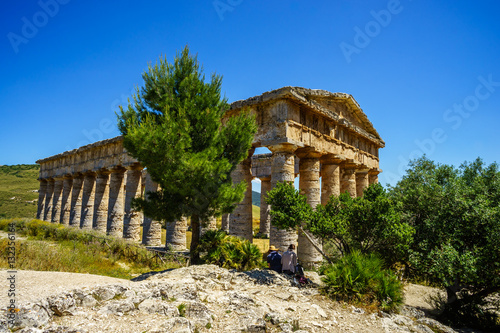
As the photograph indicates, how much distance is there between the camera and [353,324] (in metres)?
7.20

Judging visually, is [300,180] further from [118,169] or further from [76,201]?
[76,201]

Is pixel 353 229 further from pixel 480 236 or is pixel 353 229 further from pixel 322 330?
pixel 322 330

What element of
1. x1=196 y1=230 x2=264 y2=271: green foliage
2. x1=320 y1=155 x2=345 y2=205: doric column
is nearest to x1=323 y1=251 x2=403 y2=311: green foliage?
x1=196 y1=230 x2=264 y2=271: green foliage

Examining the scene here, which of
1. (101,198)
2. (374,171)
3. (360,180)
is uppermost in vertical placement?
(374,171)

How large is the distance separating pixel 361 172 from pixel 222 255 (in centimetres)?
1318

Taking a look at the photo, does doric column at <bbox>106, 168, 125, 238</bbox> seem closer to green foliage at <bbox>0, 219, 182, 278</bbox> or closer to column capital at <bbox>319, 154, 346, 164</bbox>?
green foliage at <bbox>0, 219, 182, 278</bbox>

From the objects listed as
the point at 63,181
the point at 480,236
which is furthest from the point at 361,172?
the point at 63,181

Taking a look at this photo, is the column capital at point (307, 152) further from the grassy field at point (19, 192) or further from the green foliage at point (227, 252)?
the grassy field at point (19, 192)

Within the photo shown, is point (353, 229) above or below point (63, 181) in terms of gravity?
below

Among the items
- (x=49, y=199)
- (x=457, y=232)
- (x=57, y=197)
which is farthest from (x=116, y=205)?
(x=457, y=232)

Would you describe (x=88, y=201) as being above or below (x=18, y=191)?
below

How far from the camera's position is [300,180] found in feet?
48.9

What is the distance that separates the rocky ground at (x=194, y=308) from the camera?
16.7 ft

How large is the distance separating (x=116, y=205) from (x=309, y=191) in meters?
14.1
